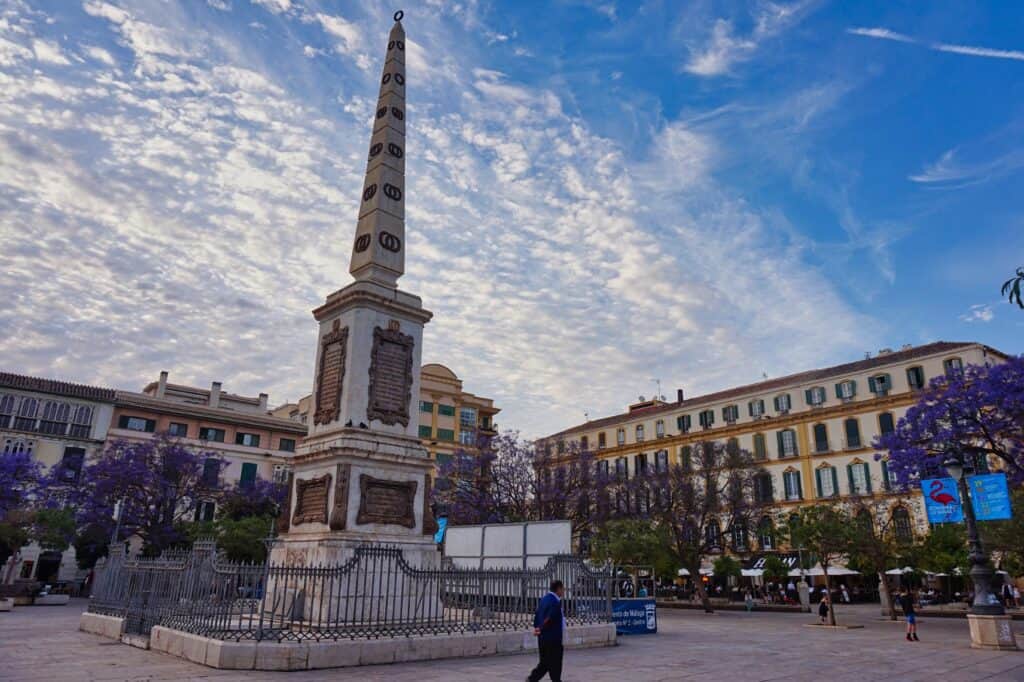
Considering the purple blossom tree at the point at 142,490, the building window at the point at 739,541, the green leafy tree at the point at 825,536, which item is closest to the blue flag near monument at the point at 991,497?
the green leafy tree at the point at 825,536

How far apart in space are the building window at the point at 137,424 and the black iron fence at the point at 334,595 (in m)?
35.1

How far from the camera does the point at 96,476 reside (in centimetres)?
3597

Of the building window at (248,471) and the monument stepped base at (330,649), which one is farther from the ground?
the building window at (248,471)

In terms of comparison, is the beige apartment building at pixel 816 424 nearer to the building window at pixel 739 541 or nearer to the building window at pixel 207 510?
the building window at pixel 739 541

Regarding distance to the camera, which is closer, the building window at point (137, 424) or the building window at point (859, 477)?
the building window at point (859, 477)

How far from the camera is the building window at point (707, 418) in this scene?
53750 mm

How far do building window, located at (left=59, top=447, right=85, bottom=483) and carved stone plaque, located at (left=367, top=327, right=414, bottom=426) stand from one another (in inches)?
1374

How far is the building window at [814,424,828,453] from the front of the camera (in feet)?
155

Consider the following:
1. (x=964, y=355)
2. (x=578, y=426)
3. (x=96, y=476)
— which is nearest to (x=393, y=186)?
(x=96, y=476)

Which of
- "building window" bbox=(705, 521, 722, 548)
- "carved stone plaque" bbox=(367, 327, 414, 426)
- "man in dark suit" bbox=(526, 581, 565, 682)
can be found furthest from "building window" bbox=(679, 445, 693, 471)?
"man in dark suit" bbox=(526, 581, 565, 682)

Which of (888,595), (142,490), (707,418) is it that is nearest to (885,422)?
(707,418)

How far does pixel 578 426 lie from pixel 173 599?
5546 cm

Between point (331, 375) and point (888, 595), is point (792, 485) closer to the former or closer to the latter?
point (888, 595)

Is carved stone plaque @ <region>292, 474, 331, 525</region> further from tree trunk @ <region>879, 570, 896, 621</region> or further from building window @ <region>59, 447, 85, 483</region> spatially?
building window @ <region>59, 447, 85, 483</region>
